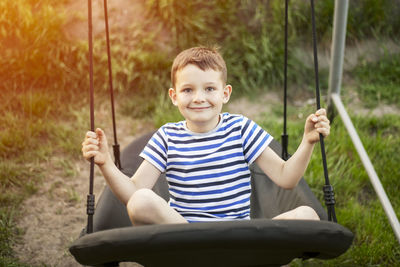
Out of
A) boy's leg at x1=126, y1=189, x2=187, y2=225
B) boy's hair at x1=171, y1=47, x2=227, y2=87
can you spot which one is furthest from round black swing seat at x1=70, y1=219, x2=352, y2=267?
boy's hair at x1=171, y1=47, x2=227, y2=87

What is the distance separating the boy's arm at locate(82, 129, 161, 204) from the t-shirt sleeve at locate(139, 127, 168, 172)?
0.8 inches

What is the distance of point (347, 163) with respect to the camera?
8.85 feet

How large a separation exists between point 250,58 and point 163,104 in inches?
27.8

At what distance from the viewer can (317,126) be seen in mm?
1438

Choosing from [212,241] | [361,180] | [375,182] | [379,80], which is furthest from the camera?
[379,80]

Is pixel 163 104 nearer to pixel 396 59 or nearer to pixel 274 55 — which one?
pixel 274 55

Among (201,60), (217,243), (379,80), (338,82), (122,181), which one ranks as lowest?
(217,243)

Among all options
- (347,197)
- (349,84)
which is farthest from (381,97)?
(347,197)

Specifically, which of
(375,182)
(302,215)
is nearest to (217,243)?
(302,215)

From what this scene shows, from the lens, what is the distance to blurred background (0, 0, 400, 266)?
9.89 ft

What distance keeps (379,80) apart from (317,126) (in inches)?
91.1

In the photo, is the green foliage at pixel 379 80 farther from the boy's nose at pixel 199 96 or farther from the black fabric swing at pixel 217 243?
the black fabric swing at pixel 217 243

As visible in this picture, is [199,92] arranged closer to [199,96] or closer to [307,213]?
Result: [199,96]

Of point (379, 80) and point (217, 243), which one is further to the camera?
point (379, 80)
